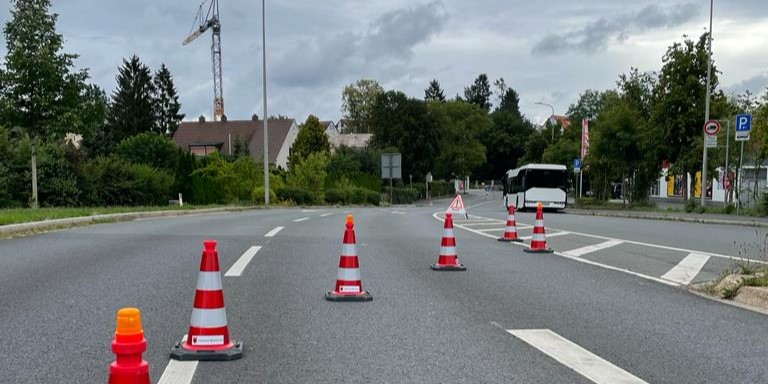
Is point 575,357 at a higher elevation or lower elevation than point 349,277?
lower

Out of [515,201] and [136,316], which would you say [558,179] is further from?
[136,316]

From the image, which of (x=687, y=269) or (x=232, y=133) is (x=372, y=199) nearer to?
(x=232, y=133)

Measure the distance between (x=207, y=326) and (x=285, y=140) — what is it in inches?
3104

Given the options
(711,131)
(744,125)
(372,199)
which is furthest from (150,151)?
(744,125)

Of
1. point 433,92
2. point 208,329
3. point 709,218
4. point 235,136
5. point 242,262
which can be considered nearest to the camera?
point 208,329

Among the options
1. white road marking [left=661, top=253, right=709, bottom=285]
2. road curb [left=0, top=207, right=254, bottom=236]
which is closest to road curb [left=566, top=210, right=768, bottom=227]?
white road marking [left=661, top=253, right=709, bottom=285]

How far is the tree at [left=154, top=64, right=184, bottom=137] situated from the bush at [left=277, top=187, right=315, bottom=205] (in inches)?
2066

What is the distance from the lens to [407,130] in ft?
249

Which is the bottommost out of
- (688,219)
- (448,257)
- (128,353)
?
(688,219)

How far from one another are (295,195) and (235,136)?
4036cm

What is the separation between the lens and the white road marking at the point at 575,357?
4566 millimetres

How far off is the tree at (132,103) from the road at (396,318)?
6994cm

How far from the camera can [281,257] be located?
1095 cm

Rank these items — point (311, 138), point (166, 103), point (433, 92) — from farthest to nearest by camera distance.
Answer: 1. point (433, 92)
2. point (166, 103)
3. point (311, 138)
